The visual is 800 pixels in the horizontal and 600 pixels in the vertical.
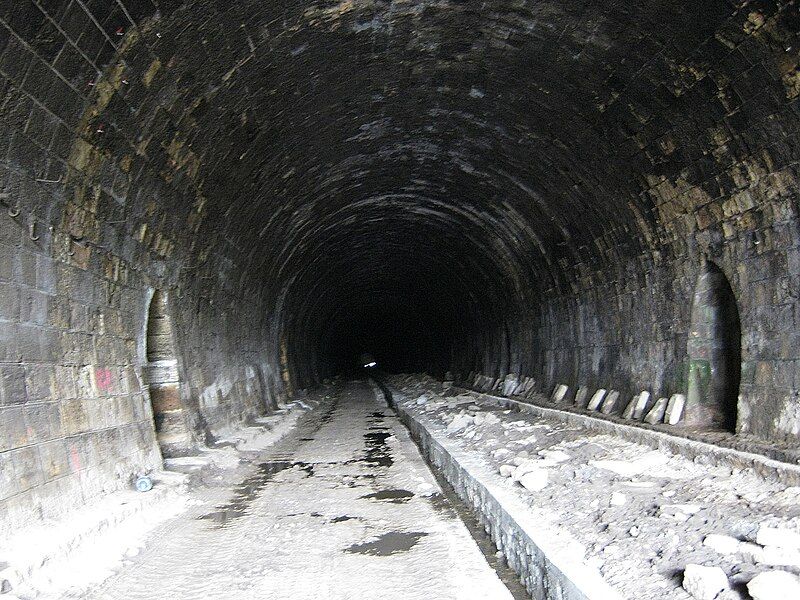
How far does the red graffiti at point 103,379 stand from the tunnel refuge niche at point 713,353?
6.61 meters

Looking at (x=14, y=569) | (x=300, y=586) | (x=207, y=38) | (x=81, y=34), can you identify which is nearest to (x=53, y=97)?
(x=81, y=34)

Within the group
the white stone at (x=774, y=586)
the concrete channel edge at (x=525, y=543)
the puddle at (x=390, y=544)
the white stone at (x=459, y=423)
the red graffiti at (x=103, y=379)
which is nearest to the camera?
the white stone at (x=774, y=586)

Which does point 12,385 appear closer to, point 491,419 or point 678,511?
point 678,511

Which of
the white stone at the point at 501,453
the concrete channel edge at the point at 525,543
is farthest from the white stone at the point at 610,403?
the concrete channel edge at the point at 525,543

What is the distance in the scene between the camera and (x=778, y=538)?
4.12 meters

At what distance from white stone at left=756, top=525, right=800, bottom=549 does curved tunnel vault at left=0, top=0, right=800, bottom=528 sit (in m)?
2.93

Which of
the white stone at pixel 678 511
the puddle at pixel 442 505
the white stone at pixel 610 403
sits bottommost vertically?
the puddle at pixel 442 505

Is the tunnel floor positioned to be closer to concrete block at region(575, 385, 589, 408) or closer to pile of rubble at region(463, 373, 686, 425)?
pile of rubble at region(463, 373, 686, 425)

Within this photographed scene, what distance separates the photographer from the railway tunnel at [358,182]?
5.46 m

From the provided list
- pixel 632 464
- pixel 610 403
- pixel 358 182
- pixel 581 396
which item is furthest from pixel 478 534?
pixel 358 182

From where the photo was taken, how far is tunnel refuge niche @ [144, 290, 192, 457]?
914 cm

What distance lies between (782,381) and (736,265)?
145 cm

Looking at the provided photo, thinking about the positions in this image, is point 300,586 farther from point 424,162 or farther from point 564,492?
point 424,162

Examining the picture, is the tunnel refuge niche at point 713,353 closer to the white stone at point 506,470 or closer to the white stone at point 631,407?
the white stone at point 631,407
